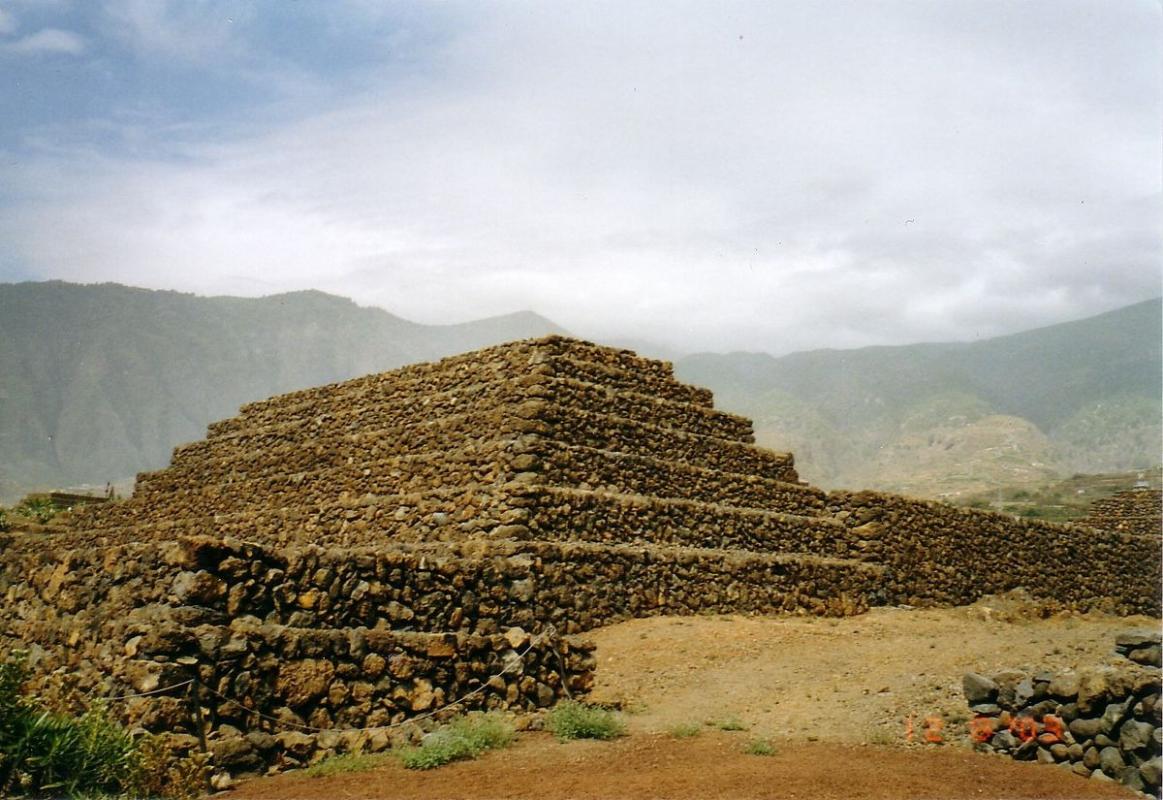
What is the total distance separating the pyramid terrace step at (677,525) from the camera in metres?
16.0

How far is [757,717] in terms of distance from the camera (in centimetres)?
1091

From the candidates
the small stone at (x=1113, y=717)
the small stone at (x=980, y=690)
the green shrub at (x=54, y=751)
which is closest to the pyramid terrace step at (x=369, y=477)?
the small stone at (x=980, y=690)

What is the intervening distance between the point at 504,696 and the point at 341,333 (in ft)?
496

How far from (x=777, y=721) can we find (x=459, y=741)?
12.8 feet

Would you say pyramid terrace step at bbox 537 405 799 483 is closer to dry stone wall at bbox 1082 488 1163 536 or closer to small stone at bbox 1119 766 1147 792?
small stone at bbox 1119 766 1147 792

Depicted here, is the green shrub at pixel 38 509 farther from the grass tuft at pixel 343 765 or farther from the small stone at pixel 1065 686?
the small stone at pixel 1065 686

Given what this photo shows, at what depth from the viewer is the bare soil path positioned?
24.8 ft

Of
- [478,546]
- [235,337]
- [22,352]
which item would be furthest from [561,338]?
[235,337]

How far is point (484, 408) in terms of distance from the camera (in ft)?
60.6

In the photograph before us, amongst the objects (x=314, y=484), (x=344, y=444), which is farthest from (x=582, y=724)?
(x=344, y=444)

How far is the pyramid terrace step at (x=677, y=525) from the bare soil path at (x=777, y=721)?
70.2 inches

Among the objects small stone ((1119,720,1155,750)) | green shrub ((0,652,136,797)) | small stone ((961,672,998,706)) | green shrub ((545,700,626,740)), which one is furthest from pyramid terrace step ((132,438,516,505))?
small stone ((1119,720,1155,750))

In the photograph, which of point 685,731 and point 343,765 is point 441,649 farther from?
point 685,731

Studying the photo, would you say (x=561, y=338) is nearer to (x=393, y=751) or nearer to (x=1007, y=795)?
(x=393, y=751)
